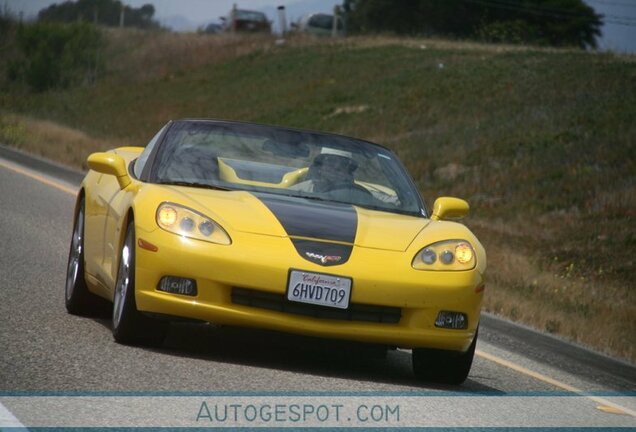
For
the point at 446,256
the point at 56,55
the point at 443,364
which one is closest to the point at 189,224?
the point at 446,256

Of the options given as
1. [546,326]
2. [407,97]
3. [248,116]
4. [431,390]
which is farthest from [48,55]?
[431,390]

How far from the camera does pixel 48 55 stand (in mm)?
66562

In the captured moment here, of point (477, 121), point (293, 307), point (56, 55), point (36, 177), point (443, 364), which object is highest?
point (293, 307)

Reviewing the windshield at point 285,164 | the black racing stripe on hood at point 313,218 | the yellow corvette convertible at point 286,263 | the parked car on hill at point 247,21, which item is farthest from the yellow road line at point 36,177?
the parked car on hill at point 247,21

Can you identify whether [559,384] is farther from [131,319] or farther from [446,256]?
[131,319]

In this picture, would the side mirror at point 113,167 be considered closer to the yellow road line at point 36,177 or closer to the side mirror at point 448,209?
the side mirror at point 448,209

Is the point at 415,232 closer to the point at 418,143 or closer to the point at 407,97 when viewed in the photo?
the point at 418,143

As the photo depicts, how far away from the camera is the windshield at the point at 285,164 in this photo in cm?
830

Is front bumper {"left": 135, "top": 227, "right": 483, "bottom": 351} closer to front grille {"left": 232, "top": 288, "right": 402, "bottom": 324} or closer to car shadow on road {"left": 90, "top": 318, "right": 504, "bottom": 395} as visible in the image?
front grille {"left": 232, "top": 288, "right": 402, "bottom": 324}

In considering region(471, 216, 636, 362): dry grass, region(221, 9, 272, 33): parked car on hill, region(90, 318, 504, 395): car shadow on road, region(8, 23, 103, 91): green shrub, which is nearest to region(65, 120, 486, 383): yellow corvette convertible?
region(90, 318, 504, 395): car shadow on road

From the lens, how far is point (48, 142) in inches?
1141

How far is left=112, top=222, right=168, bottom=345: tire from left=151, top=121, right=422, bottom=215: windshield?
0.80 metres

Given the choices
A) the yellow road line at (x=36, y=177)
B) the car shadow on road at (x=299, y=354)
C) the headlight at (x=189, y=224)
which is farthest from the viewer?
the yellow road line at (x=36, y=177)

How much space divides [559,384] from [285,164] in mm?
2122
